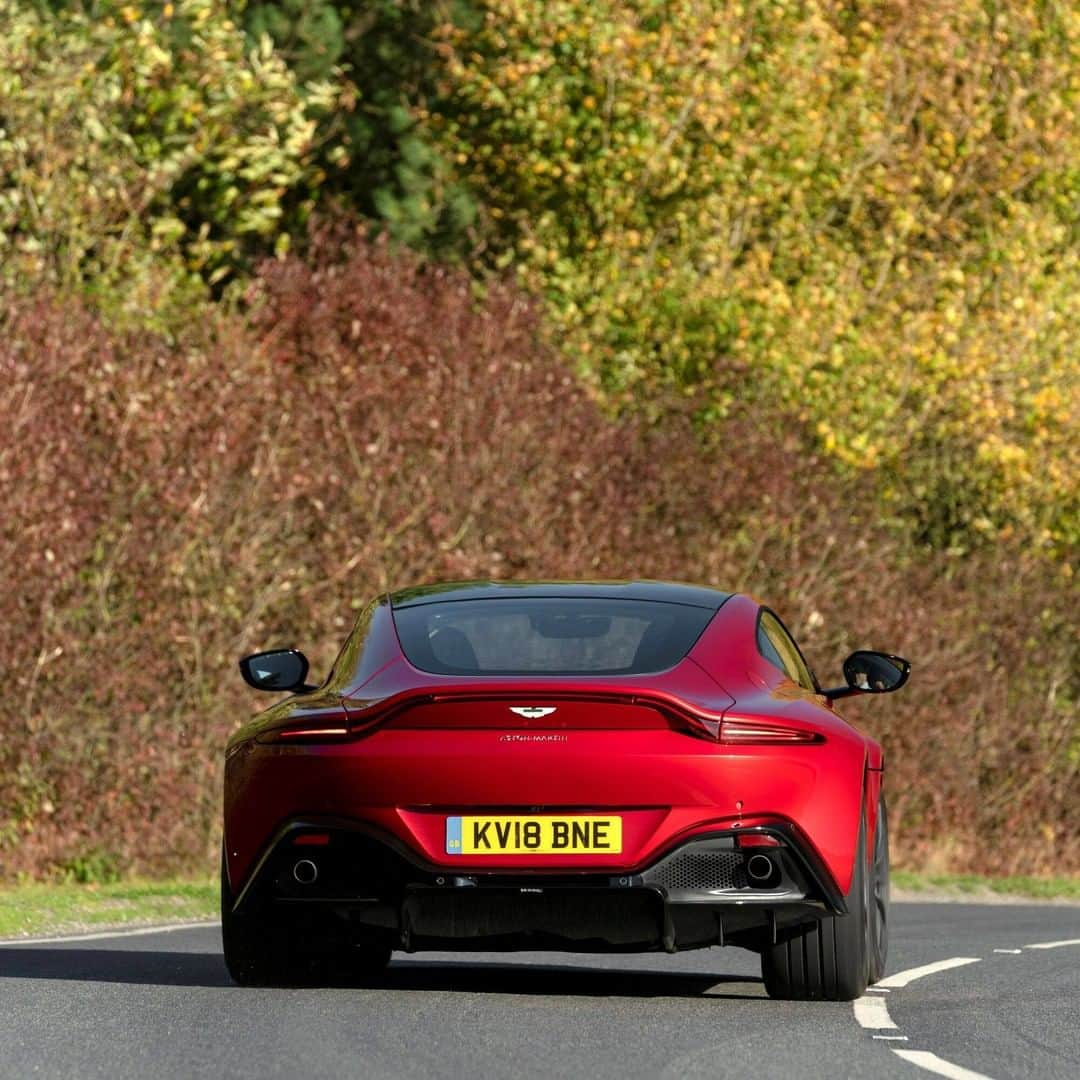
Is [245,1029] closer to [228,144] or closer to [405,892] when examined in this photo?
[405,892]

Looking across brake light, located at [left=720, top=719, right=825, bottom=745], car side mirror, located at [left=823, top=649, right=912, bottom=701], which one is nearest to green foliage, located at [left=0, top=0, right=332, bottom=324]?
car side mirror, located at [left=823, top=649, right=912, bottom=701]

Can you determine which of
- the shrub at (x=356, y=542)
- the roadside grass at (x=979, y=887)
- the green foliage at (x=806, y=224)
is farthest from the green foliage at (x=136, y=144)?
the roadside grass at (x=979, y=887)

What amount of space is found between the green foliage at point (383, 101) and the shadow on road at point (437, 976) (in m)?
22.0

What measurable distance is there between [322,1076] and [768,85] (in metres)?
25.3

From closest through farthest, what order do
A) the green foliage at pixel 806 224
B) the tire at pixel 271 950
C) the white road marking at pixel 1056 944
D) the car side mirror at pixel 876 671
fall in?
the tire at pixel 271 950 → the car side mirror at pixel 876 671 → the white road marking at pixel 1056 944 → the green foliage at pixel 806 224

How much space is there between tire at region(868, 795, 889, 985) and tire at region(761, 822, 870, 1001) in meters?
0.28

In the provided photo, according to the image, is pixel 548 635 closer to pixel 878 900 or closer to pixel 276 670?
pixel 276 670

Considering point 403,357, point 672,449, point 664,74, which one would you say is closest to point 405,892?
point 403,357

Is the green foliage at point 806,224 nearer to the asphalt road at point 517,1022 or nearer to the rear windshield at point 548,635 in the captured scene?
the asphalt road at point 517,1022

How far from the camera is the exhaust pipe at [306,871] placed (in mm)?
9938

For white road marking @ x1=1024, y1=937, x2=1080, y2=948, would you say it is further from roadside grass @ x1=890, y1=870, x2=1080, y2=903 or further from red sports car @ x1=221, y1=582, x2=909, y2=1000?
roadside grass @ x1=890, y1=870, x2=1080, y2=903

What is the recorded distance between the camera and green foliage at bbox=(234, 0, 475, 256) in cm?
3453

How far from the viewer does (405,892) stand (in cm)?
974

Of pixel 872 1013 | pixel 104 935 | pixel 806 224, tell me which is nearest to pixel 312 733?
pixel 872 1013
